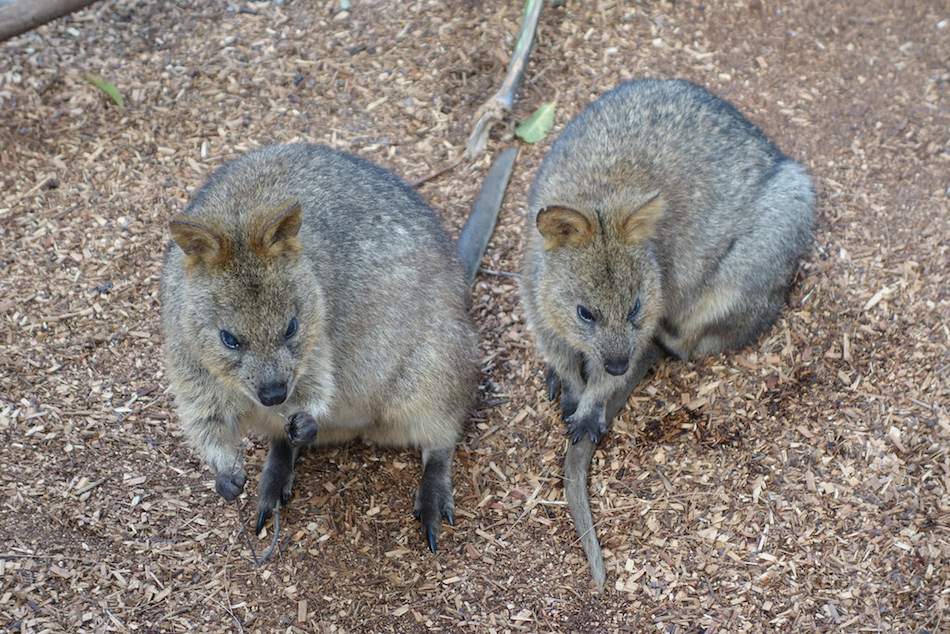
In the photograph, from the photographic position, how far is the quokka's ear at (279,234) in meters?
3.82

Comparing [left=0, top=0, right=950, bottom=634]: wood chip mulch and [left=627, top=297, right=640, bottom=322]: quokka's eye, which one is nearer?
[left=0, top=0, right=950, bottom=634]: wood chip mulch

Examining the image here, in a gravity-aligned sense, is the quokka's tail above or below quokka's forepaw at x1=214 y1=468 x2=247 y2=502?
above

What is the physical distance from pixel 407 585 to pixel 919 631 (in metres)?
2.30

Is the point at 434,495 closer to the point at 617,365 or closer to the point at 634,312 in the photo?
the point at 617,365

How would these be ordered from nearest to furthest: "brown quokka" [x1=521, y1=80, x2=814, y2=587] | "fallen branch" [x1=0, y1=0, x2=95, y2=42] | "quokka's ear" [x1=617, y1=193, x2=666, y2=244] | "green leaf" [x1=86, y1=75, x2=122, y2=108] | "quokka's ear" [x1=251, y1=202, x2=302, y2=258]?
"quokka's ear" [x1=251, y1=202, x2=302, y2=258] → "quokka's ear" [x1=617, y1=193, x2=666, y2=244] → "brown quokka" [x1=521, y1=80, x2=814, y2=587] → "fallen branch" [x1=0, y1=0, x2=95, y2=42] → "green leaf" [x1=86, y1=75, x2=122, y2=108]

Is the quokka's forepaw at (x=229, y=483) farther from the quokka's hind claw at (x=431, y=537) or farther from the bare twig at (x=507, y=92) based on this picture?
the bare twig at (x=507, y=92)

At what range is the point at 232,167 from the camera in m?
4.82

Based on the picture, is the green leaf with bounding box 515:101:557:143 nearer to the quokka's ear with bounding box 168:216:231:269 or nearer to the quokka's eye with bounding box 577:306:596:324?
the quokka's eye with bounding box 577:306:596:324

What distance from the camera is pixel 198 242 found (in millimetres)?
3797

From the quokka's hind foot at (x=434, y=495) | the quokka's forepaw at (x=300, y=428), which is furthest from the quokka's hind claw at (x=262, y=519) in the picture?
the quokka's hind foot at (x=434, y=495)

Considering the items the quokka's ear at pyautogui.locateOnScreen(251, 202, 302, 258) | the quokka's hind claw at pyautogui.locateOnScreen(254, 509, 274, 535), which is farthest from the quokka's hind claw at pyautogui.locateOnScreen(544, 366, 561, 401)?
the quokka's ear at pyautogui.locateOnScreen(251, 202, 302, 258)

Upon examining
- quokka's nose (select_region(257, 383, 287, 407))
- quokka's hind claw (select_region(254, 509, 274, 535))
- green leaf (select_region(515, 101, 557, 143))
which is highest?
quokka's nose (select_region(257, 383, 287, 407))

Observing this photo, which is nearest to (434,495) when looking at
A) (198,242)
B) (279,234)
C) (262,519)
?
(262,519)

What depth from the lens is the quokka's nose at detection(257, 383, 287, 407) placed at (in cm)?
393
